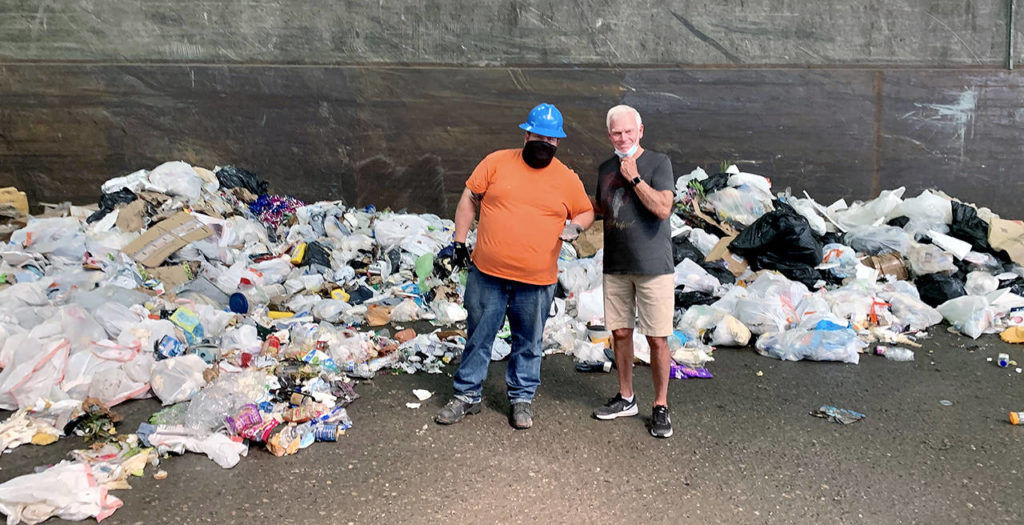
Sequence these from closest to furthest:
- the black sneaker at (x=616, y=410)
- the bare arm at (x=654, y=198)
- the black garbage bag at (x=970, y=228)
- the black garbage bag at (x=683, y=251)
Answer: the bare arm at (x=654, y=198) < the black sneaker at (x=616, y=410) < the black garbage bag at (x=683, y=251) < the black garbage bag at (x=970, y=228)

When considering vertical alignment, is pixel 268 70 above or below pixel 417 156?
above

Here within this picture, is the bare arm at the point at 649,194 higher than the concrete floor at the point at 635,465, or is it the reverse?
the bare arm at the point at 649,194

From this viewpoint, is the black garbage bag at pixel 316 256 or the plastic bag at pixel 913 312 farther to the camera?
the black garbage bag at pixel 316 256

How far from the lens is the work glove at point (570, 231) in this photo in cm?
393

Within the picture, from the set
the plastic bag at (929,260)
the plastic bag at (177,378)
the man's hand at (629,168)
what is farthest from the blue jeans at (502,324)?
the plastic bag at (929,260)

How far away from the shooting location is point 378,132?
8.17 meters

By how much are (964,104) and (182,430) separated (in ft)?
26.0

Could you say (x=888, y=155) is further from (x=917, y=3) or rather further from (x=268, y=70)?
(x=268, y=70)

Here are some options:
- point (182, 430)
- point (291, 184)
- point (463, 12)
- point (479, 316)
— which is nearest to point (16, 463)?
point (182, 430)

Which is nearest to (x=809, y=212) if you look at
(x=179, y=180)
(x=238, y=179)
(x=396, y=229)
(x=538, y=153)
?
(x=396, y=229)

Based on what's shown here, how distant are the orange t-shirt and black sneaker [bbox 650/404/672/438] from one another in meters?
0.87

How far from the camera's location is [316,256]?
274 inches

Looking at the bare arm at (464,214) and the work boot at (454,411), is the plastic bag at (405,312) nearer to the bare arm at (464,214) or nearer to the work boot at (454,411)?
the work boot at (454,411)

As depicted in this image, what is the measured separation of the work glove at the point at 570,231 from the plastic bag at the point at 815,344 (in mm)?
2118
